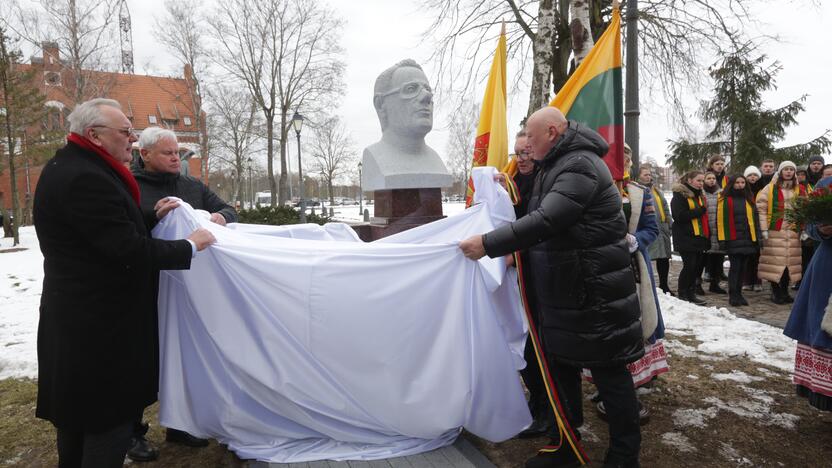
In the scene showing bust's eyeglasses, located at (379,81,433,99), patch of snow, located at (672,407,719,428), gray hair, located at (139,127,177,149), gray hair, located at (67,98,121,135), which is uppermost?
bust's eyeglasses, located at (379,81,433,99)

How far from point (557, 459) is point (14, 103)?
1985cm

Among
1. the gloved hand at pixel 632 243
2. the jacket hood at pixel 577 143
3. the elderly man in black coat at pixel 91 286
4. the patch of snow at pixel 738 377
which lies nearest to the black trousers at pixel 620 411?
the gloved hand at pixel 632 243

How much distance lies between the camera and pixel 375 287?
116 inches

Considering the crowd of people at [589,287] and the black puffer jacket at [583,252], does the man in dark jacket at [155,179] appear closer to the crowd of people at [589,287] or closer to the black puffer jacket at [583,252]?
the crowd of people at [589,287]

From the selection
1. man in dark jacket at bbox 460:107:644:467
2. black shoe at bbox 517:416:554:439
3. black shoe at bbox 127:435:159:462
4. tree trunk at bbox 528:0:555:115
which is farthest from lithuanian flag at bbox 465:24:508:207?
tree trunk at bbox 528:0:555:115

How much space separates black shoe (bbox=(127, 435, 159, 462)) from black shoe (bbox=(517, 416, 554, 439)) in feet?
7.73

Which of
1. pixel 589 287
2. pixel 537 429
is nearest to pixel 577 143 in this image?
pixel 589 287

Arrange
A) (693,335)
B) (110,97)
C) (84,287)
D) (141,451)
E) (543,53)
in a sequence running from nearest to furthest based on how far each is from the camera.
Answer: (84,287), (141,451), (693,335), (543,53), (110,97)

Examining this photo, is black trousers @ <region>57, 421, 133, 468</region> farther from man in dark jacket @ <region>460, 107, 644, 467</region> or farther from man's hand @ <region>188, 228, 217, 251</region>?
man in dark jacket @ <region>460, 107, 644, 467</region>

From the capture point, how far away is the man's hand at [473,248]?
9.31 feet

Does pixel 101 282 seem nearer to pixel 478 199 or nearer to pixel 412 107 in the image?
pixel 478 199

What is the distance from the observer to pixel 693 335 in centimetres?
564

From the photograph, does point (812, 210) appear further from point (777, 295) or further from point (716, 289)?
point (716, 289)

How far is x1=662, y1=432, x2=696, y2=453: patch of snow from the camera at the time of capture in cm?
315
